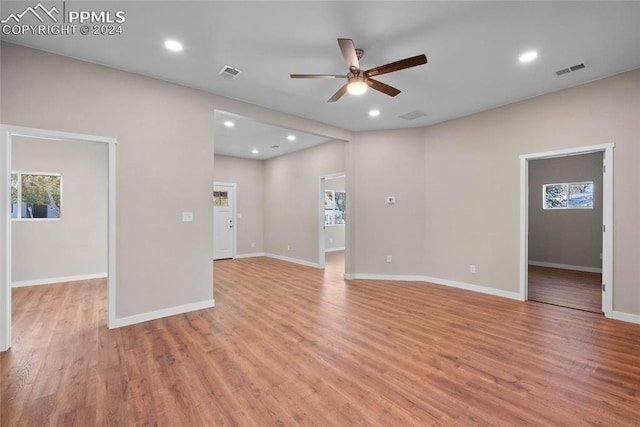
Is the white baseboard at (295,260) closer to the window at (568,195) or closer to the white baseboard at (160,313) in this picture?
the white baseboard at (160,313)

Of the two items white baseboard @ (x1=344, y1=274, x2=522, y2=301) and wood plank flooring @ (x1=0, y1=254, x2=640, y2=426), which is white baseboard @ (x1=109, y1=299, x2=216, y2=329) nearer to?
wood plank flooring @ (x1=0, y1=254, x2=640, y2=426)

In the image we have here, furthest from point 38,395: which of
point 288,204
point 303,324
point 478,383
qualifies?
point 288,204

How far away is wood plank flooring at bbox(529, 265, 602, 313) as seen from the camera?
4.05 meters

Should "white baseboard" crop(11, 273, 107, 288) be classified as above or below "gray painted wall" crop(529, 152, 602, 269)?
below

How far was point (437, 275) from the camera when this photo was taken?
17.1ft

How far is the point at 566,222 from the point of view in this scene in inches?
260

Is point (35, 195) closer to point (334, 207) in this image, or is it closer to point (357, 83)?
point (357, 83)

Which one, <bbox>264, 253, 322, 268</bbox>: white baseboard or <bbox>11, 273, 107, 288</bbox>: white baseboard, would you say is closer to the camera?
<bbox>11, 273, 107, 288</bbox>: white baseboard

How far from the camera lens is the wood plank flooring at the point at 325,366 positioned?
183 cm

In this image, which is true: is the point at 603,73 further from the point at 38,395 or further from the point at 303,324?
the point at 38,395

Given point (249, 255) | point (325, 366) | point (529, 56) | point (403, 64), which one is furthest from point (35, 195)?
point (529, 56)

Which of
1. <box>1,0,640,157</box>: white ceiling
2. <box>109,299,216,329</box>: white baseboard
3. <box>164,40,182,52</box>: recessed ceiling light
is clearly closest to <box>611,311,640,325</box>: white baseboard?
<box>1,0,640,157</box>: white ceiling

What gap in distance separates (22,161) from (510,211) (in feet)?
27.0

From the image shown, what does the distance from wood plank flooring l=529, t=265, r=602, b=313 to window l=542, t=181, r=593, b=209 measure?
59.9 inches
